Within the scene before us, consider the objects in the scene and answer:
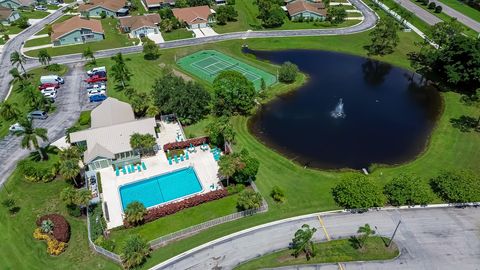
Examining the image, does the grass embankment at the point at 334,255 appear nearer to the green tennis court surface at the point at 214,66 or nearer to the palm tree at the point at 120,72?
the green tennis court surface at the point at 214,66

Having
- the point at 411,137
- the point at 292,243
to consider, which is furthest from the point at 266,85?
the point at 292,243

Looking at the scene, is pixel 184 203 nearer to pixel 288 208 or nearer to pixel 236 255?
pixel 236 255

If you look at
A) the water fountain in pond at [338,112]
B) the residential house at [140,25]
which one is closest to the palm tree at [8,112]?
the residential house at [140,25]

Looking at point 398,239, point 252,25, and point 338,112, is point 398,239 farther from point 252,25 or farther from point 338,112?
point 252,25

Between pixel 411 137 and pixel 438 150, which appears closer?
pixel 438 150

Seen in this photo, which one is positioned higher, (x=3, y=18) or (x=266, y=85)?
(x=3, y=18)

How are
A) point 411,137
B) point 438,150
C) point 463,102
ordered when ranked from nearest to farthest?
point 438,150 < point 411,137 < point 463,102
